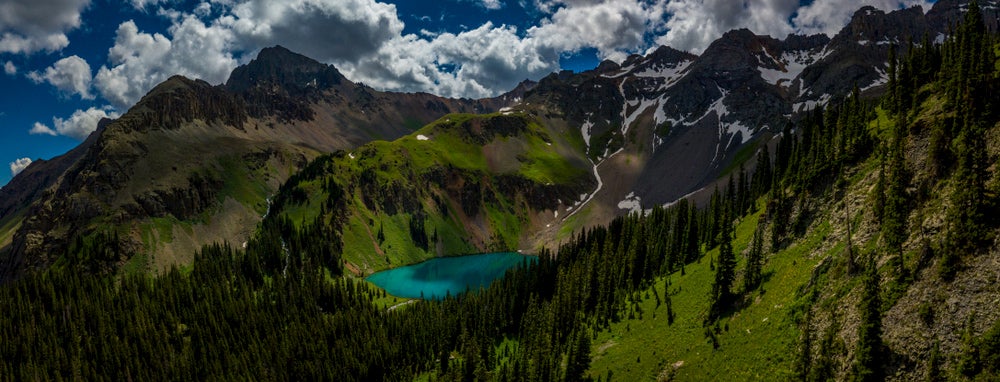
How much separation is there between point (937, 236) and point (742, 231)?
4762 cm

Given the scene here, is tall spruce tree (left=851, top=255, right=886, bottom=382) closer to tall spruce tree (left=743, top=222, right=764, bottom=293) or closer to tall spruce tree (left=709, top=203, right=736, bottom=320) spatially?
tall spruce tree (left=743, top=222, right=764, bottom=293)

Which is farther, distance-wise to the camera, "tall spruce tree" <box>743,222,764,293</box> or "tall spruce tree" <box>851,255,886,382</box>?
"tall spruce tree" <box>743,222,764,293</box>

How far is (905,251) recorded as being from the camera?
3644cm

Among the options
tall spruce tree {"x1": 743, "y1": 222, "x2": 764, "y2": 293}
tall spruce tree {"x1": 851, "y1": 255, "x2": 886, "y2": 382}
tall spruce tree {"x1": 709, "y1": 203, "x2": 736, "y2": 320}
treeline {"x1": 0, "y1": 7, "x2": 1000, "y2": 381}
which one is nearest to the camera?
tall spruce tree {"x1": 851, "y1": 255, "x2": 886, "y2": 382}

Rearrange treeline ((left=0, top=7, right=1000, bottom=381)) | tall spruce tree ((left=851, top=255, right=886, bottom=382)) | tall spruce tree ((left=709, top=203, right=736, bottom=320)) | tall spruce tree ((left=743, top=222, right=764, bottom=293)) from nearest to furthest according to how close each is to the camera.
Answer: tall spruce tree ((left=851, top=255, right=886, bottom=382)) → treeline ((left=0, top=7, right=1000, bottom=381)) → tall spruce tree ((left=743, top=222, right=764, bottom=293)) → tall spruce tree ((left=709, top=203, right=736, bottom=320))

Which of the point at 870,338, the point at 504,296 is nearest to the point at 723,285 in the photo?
the point at 870,338

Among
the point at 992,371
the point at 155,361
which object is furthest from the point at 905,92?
the point at 155,361

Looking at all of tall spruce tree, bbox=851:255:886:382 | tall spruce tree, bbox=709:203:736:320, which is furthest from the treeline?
tall spruce tree, bbox=709:203:736:320

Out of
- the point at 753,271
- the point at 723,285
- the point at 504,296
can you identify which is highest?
the point at 753,271

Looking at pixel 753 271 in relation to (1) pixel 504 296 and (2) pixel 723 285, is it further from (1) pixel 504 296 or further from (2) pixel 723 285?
(1) pixel 504 296

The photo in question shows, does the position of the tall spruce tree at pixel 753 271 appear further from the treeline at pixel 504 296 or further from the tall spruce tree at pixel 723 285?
the tall spruce tree at pixel 723 285

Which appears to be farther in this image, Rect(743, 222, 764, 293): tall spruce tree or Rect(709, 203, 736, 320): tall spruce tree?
Rect(709, 203, 736, 320): tall spruce tree

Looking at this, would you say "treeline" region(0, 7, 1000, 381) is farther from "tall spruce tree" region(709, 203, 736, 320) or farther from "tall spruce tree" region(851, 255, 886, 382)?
"tall spruce tree" region(709, 203, 736, 320)

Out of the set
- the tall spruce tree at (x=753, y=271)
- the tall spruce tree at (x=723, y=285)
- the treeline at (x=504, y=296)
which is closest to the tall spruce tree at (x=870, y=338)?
the treeline at (x=504, y=296)
